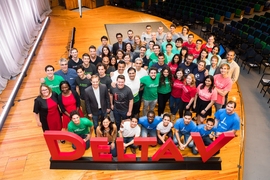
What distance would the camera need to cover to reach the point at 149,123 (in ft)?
11.8

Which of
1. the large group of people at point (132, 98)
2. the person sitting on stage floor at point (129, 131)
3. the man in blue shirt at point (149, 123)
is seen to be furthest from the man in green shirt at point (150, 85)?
the person sitting on stage floor at point (129, 131)

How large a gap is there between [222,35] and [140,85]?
521cm

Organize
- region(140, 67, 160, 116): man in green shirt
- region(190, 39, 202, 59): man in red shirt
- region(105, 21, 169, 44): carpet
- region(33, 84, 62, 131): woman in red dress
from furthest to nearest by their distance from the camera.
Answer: region(105, 21, 169, 44): carpet, region(190, 39, 202, 59): man in red shirt, region(140, 67, 160, 116): man in green shirt, region(33, 84, 62, 131): woman in red dress

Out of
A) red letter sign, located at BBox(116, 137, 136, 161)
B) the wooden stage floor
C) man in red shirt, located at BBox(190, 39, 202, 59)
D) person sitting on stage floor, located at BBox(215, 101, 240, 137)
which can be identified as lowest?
the wooden stage floor

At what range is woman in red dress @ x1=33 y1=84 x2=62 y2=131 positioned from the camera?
320 cm

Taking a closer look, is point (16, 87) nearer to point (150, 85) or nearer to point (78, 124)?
point (78, 124)

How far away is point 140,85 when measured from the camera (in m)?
3.85

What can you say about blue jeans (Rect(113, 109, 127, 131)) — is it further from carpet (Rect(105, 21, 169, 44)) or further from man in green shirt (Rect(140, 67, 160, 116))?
carpet (Rect(105, 21, 169, 44))

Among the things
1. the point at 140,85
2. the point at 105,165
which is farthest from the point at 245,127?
the point at 105,165

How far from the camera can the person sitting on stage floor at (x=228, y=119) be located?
329 cm

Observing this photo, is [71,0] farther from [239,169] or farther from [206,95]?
[239,169]

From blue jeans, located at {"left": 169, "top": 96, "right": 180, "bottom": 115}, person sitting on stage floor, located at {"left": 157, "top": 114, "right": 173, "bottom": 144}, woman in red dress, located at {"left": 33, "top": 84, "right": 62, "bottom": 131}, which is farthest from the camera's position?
blue jeans, located at {"left": 169, "top": 96, "right": 180, "bottom": 115}

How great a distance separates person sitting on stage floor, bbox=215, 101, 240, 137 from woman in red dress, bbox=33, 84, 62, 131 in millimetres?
2614

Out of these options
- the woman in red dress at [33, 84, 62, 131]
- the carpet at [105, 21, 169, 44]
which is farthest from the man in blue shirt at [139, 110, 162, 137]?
the carpet at [105, 21, 169, 44]
